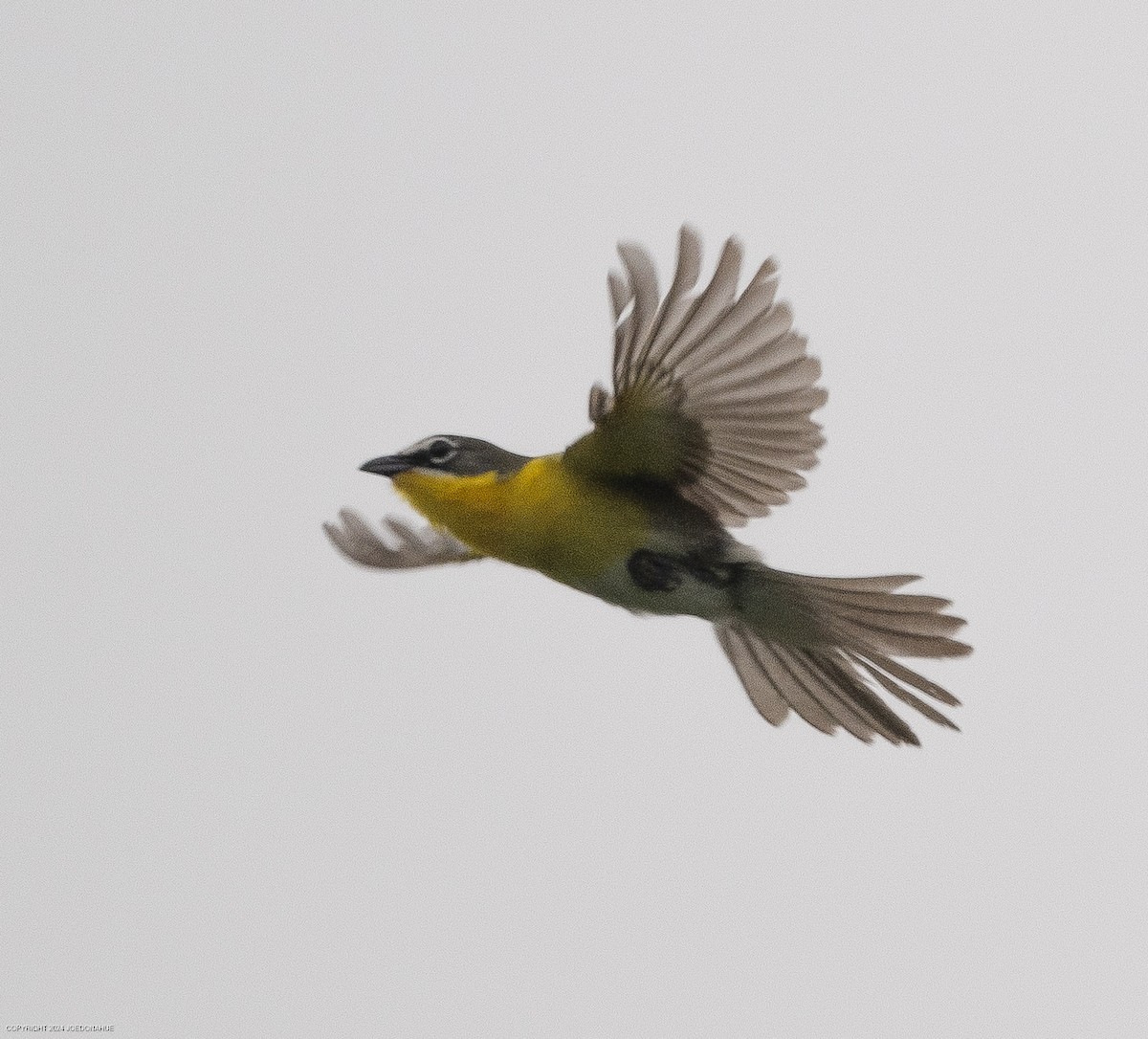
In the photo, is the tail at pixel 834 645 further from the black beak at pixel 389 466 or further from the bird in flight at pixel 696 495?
the black beak at pixel 389 466

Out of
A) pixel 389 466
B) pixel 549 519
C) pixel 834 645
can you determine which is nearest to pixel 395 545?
pixel 389 466

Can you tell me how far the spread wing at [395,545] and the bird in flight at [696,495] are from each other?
2.66 feet

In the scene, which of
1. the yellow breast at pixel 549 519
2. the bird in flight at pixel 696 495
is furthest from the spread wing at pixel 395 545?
the yellow breast at pixel 549 519

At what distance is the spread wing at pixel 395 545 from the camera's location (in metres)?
8.13

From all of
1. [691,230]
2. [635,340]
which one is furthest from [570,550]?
[691,230]

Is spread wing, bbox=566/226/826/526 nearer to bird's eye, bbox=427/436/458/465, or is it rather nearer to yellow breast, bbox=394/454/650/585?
yellow breast, bbox=394/454/650/585

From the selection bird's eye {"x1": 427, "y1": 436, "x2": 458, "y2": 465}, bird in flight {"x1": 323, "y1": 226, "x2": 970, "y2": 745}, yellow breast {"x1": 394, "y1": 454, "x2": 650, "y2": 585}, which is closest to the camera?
bird in flight {"x1": 323, "y1": 226, "x2": 970, "y2": 745}

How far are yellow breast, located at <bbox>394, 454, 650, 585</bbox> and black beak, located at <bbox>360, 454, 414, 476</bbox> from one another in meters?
0.28

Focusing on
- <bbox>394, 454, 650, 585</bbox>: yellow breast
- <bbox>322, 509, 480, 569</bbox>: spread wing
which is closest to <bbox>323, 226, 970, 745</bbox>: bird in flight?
<bbox>394, 454, 650, 585</bbox>: yellow breast

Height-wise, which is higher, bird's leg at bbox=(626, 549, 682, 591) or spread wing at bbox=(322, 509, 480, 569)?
spread wing at bbox=(322, 509, 480, 569)

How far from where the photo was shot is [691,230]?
6.16 meters

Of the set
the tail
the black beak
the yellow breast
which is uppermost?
the black beak

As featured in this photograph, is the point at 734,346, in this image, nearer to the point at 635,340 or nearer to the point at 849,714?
the point at 635,340

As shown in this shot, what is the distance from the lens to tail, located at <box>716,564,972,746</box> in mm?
6988
